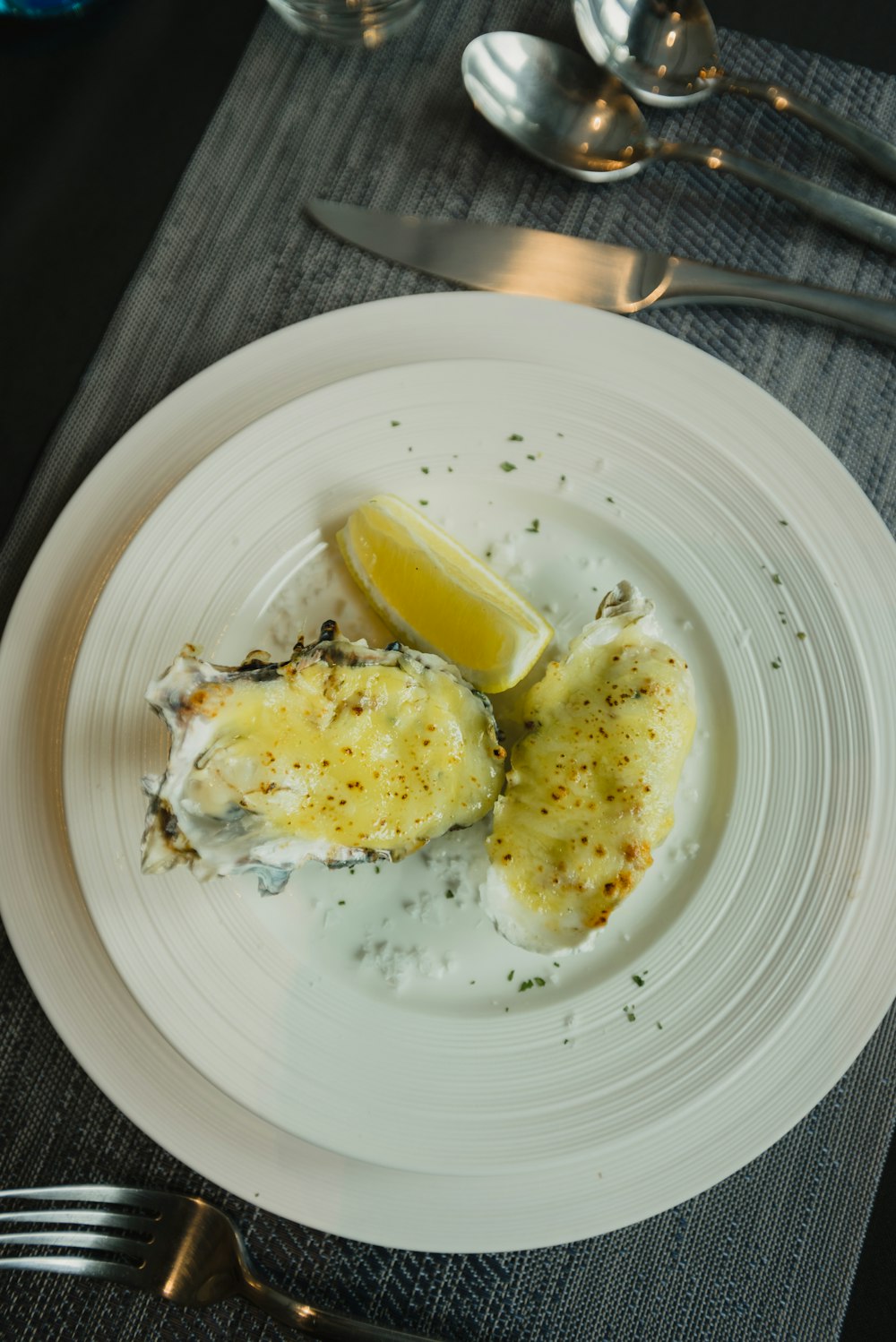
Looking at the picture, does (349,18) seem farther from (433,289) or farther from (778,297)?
(778,297)

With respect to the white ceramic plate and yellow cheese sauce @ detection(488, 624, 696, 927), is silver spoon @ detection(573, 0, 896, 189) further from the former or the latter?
yellow cheese sauce @ detection(488, 624, 696, 927)

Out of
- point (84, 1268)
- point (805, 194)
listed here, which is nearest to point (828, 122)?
point (805, 194)

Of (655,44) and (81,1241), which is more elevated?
(655,44)

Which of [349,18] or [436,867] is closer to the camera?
[436,867]

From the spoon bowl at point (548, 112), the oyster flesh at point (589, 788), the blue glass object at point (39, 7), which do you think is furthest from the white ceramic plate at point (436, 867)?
the blue glass object at point (39, 7)

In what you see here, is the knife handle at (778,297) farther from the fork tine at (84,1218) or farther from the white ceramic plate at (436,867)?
the fork tine at (84,1218)

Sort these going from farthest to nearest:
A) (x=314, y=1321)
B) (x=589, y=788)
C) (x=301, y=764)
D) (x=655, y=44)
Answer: (x=655, y=44) → (x=314, y=1321) → (x=589, y=788) → (x=301, y=764)
